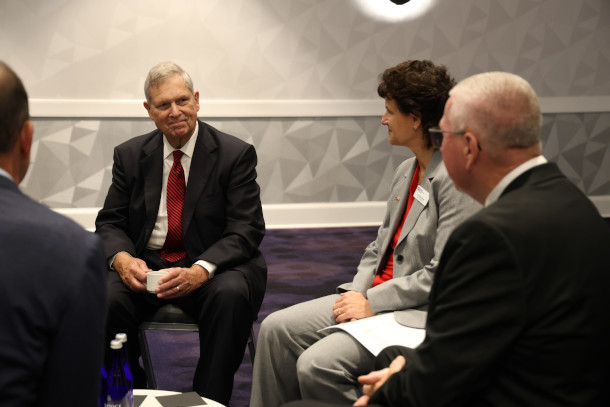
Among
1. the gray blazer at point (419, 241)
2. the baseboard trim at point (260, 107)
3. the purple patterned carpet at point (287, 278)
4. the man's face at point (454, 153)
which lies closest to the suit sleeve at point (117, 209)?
the purple patterned carpet at point (287, 278)

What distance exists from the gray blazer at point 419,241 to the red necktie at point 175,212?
95cm

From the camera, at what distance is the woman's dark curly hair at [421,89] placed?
2533 millimetres

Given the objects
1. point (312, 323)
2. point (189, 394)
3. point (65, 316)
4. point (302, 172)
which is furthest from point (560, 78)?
point (65, 316)

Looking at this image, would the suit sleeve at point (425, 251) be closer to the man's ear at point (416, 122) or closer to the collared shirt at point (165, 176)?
the man's ear at point (416, 122)

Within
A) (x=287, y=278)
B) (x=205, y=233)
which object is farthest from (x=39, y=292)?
(x=287, y=278)

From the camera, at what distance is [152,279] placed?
280 centimetres

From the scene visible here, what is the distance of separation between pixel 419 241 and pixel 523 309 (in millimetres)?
1151

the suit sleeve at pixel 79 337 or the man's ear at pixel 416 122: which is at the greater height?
the man's ear at pixel 416 122

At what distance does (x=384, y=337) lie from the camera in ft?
7.42

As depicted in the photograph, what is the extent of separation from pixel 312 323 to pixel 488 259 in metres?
1.31

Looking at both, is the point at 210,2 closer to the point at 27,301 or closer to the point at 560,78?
the point at 560,78

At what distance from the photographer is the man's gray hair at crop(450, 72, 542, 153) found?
60.2 inches

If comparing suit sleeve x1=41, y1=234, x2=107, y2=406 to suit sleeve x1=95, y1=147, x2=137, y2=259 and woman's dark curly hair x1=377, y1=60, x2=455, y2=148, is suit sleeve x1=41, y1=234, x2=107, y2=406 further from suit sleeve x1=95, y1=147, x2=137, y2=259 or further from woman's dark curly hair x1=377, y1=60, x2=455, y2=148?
suit sleeve x1=95, y1=147, x2=137, y2=259

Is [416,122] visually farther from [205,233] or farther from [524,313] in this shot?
[524,313]
